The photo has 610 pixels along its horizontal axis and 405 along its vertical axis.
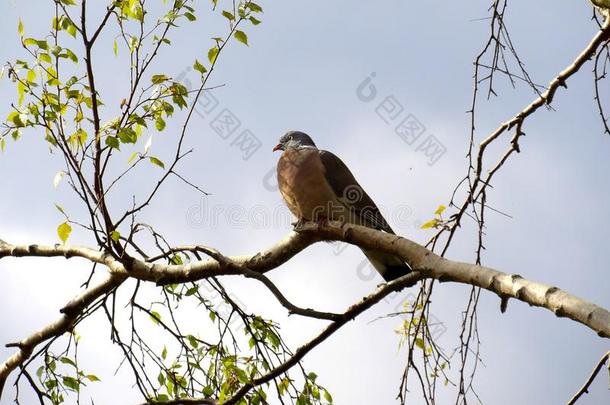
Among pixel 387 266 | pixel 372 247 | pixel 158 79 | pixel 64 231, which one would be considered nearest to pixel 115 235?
pixel 64 231

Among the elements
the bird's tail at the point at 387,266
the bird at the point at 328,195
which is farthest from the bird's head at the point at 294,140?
the bird's tail at the point at 387,266

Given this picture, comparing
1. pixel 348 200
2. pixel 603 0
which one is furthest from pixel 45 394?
pixel 603 0

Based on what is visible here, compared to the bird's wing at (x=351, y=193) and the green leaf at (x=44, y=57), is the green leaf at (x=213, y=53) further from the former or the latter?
the bird's wing at (x=351, y=193)

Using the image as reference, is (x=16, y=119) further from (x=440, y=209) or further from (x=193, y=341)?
(x=440, y=209)

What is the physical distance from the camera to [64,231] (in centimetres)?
290

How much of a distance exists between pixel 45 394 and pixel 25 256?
88 cm

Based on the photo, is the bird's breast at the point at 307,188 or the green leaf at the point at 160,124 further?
the bird's breast at the point at 307,188

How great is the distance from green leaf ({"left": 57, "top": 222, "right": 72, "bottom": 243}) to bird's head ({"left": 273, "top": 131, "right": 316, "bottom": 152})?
2.49m

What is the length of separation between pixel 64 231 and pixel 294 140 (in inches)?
105

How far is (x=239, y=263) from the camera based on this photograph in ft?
10.4

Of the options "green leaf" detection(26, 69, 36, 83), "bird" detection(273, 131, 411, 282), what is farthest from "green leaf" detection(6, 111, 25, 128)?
"bird" detection(273, 131, 411, 282)

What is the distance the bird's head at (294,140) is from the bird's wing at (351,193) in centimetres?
57

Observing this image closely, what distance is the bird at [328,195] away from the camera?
4.30 meters

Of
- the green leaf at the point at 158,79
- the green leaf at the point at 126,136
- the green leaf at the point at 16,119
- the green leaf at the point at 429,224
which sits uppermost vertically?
the green leaf at the point at 16,119
